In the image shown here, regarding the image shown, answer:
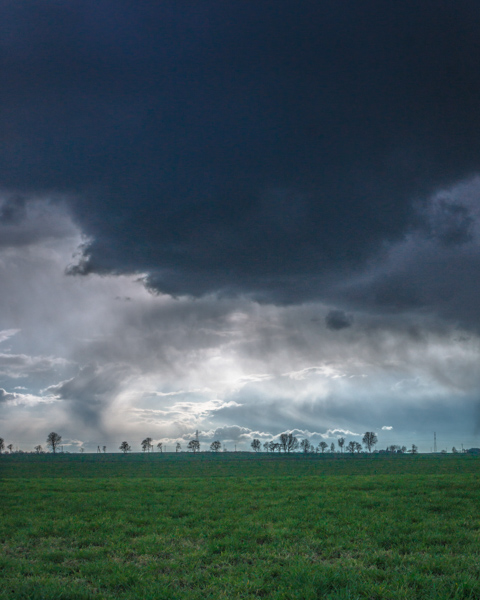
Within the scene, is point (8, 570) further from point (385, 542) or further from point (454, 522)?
point (454, 522)

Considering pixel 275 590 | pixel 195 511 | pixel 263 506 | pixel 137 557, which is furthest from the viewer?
pixel 263 506

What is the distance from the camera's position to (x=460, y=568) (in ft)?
34.0

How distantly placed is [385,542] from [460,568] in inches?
122

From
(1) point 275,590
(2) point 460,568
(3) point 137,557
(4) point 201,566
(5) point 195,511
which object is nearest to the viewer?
(1) point 275,590

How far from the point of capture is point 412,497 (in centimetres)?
2272

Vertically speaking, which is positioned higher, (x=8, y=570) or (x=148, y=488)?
(x=8, y=570)

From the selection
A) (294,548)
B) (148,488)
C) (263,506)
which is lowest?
(148,488)

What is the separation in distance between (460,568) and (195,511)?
11.9m

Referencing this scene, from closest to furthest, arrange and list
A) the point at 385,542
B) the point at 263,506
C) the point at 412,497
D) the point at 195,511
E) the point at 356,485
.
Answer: the point at 385,542 → the point at 195,511 → the point at 263,506 → the point at 412,497 → the point at 356,485

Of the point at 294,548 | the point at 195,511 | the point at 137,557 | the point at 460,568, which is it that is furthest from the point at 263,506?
the point at 460,568

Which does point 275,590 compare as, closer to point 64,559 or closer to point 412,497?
point 64,559

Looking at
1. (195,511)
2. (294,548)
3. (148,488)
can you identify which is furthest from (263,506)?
(148,488)

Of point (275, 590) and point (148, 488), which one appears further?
point (148, 488)

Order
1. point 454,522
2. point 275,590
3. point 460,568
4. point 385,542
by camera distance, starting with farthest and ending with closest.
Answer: point 454,522
point 385,542
point 460,568
point 275,590
